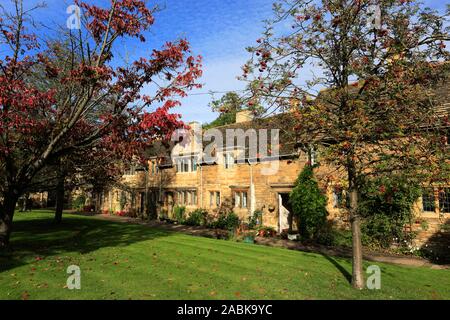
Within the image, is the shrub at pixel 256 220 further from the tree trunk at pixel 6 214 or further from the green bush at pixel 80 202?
the green bush at pixel 80 202

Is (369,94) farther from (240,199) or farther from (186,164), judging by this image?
(186,164)

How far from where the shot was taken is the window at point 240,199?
23.6 m

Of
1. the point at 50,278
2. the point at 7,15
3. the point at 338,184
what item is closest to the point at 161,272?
the point at 50,278

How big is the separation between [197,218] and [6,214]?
15566 millimetres

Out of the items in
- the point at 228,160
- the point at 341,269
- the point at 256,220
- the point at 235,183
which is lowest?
the point at 341,269

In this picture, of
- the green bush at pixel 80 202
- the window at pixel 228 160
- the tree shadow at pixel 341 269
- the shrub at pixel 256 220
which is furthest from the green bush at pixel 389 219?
the green bush at pixel 80 202

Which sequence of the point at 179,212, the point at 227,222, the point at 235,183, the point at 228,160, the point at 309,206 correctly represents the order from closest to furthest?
1. the point at 309,206
2. the point at 227,222
3. the point at 235,183
4. the point at 228,160
5. the point at 179,212

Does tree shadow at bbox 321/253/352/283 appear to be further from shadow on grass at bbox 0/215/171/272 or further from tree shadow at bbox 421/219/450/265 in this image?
shadow on grass at bbox 0/215/171/272

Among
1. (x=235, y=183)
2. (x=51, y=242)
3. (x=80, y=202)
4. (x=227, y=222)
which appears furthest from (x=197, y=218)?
(x=80, y=202)

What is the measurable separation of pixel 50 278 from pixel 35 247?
544 cm

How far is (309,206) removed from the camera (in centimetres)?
1761

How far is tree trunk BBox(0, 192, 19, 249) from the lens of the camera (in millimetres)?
11719
